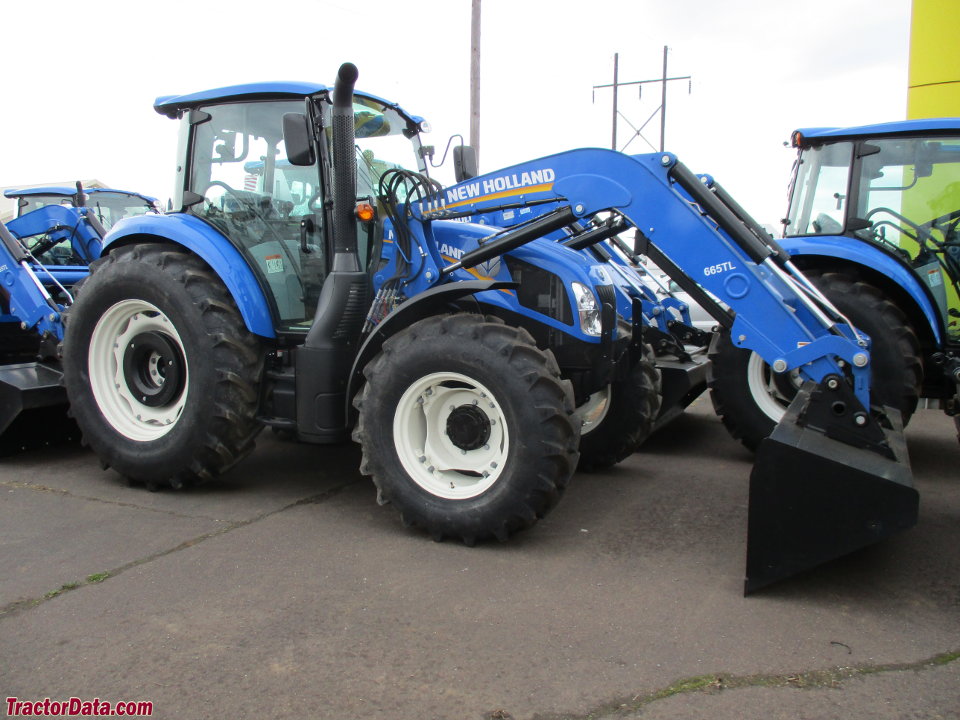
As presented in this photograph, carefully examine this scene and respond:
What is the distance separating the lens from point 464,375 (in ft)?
13.3

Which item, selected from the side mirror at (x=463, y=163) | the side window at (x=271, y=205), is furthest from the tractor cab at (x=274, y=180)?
the side mirror at (x=463, y=163)

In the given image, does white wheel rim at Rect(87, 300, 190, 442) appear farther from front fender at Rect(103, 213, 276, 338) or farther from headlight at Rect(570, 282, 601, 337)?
headlight at Rect(570, 282, 601, 337)

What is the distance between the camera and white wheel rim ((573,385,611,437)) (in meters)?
5.52

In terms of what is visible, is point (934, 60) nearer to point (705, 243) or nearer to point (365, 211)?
point (705, 243)

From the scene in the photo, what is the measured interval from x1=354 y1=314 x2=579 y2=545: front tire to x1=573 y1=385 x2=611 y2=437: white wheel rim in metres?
1.47

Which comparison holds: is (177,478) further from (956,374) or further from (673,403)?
(956,374)

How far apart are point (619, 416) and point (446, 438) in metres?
1.65

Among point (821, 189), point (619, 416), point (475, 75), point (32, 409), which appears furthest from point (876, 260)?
point (475, 75)

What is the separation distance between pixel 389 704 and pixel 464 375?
1.76 m

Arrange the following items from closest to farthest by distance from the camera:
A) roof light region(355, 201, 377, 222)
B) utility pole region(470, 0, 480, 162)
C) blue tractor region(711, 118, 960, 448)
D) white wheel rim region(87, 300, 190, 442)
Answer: roof light region(355, 201, 377, 222) → white wheel rim region(87, 300, 190, 442) → blue tractor region(711, 118, 960, 448) → utility pole region(470, 0, 480, 162)

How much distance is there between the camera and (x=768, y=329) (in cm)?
391

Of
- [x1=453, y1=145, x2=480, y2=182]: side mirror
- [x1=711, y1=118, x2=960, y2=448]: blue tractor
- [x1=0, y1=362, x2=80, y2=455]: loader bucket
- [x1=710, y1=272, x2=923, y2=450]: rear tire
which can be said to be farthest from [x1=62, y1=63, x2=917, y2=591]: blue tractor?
[x1=711, y1=118, x2=960, y2=448]: blue tractor

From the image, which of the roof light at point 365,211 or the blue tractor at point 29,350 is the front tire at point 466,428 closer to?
the roof light at point 365,211

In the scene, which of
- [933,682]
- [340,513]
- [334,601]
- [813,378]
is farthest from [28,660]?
[813,378]
